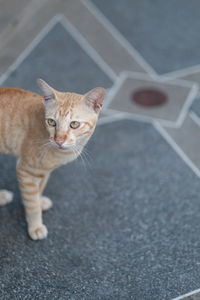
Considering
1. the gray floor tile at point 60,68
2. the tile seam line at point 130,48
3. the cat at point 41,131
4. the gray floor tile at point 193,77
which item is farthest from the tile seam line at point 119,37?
the cat at point 41,131

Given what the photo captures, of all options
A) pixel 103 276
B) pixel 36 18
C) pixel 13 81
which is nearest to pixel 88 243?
pixel 103 276

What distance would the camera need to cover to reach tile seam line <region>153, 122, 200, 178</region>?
2.71 metres

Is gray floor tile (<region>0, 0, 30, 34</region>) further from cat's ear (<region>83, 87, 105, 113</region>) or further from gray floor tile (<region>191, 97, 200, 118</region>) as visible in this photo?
cat's ear (<region>83, 87, 105, 113</region>)

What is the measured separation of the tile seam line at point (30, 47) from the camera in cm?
345

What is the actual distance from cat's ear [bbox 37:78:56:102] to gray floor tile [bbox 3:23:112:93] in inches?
53.6

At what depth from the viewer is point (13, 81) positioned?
336 cm

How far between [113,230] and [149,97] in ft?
4.23

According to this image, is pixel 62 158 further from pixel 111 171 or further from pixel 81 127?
pixel 111 171

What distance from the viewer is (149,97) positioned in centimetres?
331

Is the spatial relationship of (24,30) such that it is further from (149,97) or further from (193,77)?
(193,77)

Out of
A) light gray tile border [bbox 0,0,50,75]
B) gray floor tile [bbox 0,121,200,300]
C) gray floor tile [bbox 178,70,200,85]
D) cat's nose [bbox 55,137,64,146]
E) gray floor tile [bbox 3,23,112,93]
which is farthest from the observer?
light gray tile border [bbox 0,0,50,75]

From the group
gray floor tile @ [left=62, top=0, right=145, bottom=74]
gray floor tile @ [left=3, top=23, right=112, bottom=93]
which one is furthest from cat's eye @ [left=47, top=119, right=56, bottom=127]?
gray floor tile @ [left=62, top=0, right=145, bottom=74]

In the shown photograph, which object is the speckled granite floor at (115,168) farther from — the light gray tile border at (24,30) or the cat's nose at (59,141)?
the cat's nose at (59,141)

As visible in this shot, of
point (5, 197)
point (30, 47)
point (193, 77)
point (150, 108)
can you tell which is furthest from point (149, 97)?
point (5, 197)
